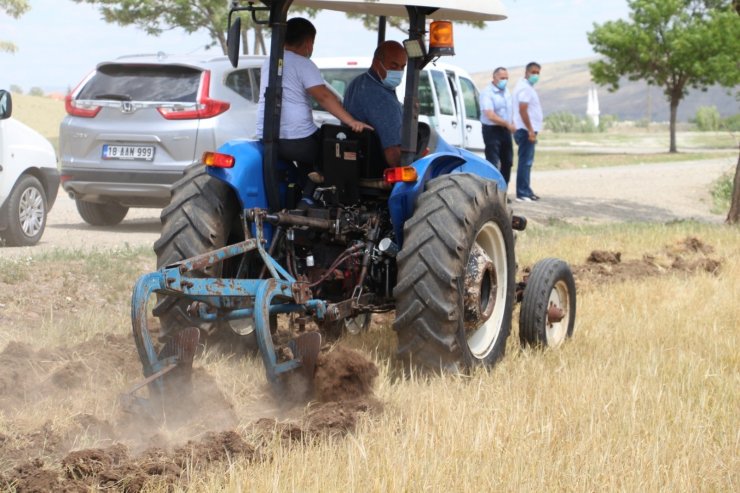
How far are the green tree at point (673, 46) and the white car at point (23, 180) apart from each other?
32620 mm

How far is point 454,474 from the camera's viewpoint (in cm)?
456

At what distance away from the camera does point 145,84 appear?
13.5 metres

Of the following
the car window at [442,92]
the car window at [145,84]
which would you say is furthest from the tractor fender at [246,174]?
the car window at [442,92]

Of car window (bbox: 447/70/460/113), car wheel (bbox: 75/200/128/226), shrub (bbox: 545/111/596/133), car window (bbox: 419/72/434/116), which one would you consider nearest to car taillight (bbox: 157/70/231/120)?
car wheel (bbox: 75/200/128/226)

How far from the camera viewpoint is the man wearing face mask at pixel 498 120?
55.5ft

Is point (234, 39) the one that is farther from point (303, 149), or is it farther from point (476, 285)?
point (476, 285)

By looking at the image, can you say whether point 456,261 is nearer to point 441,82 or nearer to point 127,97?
point 127,97

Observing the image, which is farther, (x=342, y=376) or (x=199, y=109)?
(x=199, y=109)

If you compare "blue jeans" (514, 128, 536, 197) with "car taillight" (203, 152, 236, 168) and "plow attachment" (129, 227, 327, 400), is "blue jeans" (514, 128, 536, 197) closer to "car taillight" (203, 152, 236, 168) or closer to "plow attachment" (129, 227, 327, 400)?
"car taillight" (203, 152, 236, 168)

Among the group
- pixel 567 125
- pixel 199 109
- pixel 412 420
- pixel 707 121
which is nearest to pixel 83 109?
pixel 199 109

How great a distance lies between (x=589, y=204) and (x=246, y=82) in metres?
8.02

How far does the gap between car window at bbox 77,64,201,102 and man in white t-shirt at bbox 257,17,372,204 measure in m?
6.86

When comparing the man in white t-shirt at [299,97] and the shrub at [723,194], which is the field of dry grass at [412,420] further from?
the shrub at [723,194]

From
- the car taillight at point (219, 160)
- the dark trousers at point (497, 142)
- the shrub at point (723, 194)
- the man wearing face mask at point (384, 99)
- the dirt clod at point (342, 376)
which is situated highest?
the man wearing face mask at point (384, 99)
